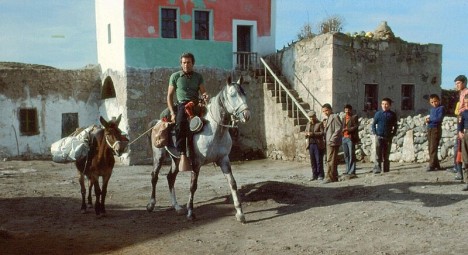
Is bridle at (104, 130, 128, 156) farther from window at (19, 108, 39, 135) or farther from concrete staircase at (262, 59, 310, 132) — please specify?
window at (19, 108, 39, 135)

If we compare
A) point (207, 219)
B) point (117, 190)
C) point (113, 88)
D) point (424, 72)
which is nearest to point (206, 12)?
point (113, 88)

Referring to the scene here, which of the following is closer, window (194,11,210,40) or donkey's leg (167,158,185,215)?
donkey's leg (167,158,185,215)

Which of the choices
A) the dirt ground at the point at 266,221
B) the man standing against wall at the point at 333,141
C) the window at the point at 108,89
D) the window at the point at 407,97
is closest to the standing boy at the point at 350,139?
the dirt ground at the point at 266,221

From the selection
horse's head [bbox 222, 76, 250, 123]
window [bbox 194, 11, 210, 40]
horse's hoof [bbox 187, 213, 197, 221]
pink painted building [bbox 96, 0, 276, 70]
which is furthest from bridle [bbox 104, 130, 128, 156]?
window [bbox 194, 11, 210, 40]

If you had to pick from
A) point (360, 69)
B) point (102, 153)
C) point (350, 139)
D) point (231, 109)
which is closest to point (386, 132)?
point (350, 139)

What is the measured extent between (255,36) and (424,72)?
7.38 m

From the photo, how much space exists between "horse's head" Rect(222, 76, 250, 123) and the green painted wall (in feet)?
40.6

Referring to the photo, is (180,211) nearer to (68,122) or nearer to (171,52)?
(171,52)

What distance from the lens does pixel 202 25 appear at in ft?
68.6

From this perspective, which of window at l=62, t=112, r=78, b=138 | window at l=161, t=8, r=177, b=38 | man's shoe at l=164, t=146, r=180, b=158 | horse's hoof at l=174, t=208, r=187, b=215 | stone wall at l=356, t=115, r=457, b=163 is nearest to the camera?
man's shoe at l=164, t=146, r=180, b=158

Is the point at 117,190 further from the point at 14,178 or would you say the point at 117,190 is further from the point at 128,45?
the point at 128,45

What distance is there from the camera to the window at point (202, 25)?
68.2 feet

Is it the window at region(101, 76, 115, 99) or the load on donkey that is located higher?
the window at region(101, 76, 115, 99)

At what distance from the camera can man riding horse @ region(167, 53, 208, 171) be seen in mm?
8117
